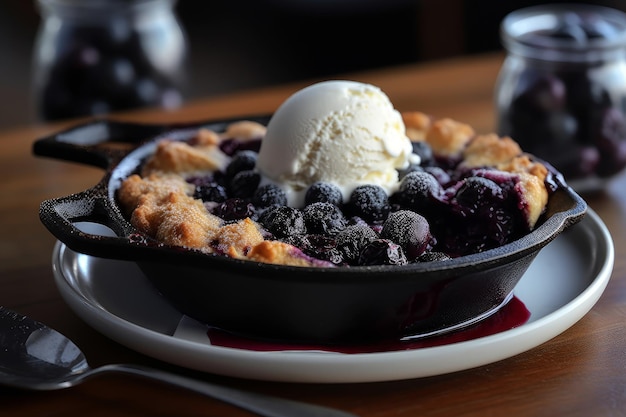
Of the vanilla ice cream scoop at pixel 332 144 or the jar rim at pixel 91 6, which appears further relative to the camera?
the jar rim at pixel 91 6

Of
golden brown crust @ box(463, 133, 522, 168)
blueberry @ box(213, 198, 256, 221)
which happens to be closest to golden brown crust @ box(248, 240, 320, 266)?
blueberry @ box(213, 198, 256, 221)

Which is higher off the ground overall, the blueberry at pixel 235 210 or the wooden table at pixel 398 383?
the blueberry at pixel 235 210

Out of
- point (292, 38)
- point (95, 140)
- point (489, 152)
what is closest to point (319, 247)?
point (489, 152)

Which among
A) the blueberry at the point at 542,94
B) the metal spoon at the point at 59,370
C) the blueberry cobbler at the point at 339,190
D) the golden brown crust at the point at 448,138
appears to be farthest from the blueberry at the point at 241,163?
the blueberry at the point at 542,94

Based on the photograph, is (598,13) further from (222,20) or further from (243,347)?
(222,20)

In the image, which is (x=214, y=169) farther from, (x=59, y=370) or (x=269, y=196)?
(x=59, y=370)

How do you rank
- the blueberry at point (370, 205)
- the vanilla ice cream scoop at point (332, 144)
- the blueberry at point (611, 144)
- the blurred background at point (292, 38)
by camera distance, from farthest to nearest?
the blurred background at point (292, 38) → the blueberry at point (611, 144) → the vanilla ice cream scoop at point (332, 144) → the blueberry at point (370, 205)

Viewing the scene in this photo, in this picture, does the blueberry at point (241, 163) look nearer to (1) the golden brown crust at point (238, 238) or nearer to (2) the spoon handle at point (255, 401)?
(1) the golden brown crust at point (238, 238)
